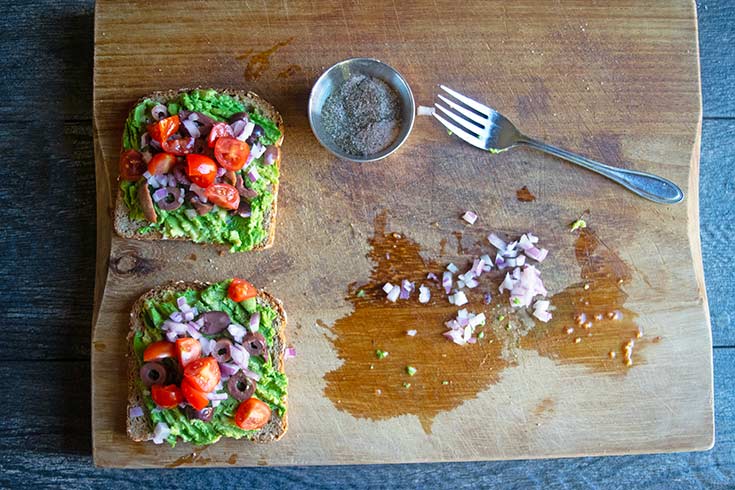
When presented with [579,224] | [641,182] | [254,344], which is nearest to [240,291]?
[254,344]

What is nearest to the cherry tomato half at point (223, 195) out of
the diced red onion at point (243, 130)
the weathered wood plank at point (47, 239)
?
the diced red onion at point (243, 130)

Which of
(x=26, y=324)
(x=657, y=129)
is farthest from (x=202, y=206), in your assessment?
(x=657, y=129)

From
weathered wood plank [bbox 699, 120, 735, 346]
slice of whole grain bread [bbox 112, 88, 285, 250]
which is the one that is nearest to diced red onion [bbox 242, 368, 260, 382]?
slice of whole grain bread [bbox 112, 88, 285, 250]

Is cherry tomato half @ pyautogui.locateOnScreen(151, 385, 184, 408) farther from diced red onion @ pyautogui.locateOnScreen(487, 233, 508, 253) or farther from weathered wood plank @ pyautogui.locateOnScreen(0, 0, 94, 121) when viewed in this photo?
diced red onion @ pyautogui.locateOnScreen(487, 233, 508, 253)

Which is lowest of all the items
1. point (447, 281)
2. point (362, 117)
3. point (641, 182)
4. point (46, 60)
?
point (46, 60)

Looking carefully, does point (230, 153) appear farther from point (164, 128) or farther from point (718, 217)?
point (718, 217)

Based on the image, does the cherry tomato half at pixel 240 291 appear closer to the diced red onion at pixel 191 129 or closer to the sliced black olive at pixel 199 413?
the sliced black olive at pixel 199 413
